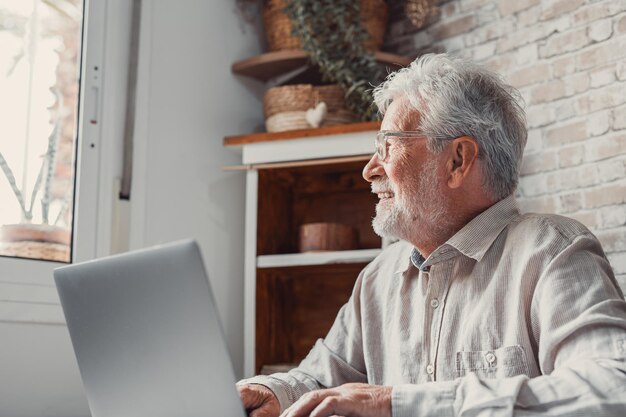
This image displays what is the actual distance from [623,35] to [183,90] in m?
1.52

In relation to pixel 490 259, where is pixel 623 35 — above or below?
above

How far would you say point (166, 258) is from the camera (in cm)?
107

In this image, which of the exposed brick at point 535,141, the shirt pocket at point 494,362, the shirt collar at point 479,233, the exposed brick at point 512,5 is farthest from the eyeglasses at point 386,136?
the exposed brick at point 512,5

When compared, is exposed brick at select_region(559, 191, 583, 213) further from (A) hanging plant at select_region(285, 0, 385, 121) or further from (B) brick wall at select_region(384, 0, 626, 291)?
(A) hanging plant at select_region(285, 0, 385, 121)

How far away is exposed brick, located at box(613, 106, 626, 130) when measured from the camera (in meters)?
2.32

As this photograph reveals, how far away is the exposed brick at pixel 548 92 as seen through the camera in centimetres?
249

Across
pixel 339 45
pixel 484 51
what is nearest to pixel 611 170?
pixel 484 51

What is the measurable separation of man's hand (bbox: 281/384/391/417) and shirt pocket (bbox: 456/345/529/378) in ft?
1.10

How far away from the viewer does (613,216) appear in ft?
7.56

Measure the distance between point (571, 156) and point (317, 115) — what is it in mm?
865

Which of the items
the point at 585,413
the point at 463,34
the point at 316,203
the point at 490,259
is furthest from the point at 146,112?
the point at 585,413

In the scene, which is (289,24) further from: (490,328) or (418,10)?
(490,328)

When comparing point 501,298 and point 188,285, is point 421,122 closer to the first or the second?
point 501,298

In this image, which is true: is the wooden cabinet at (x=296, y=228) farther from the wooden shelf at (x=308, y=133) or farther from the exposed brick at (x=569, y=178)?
the exposed brick at (x=569, y=178)
